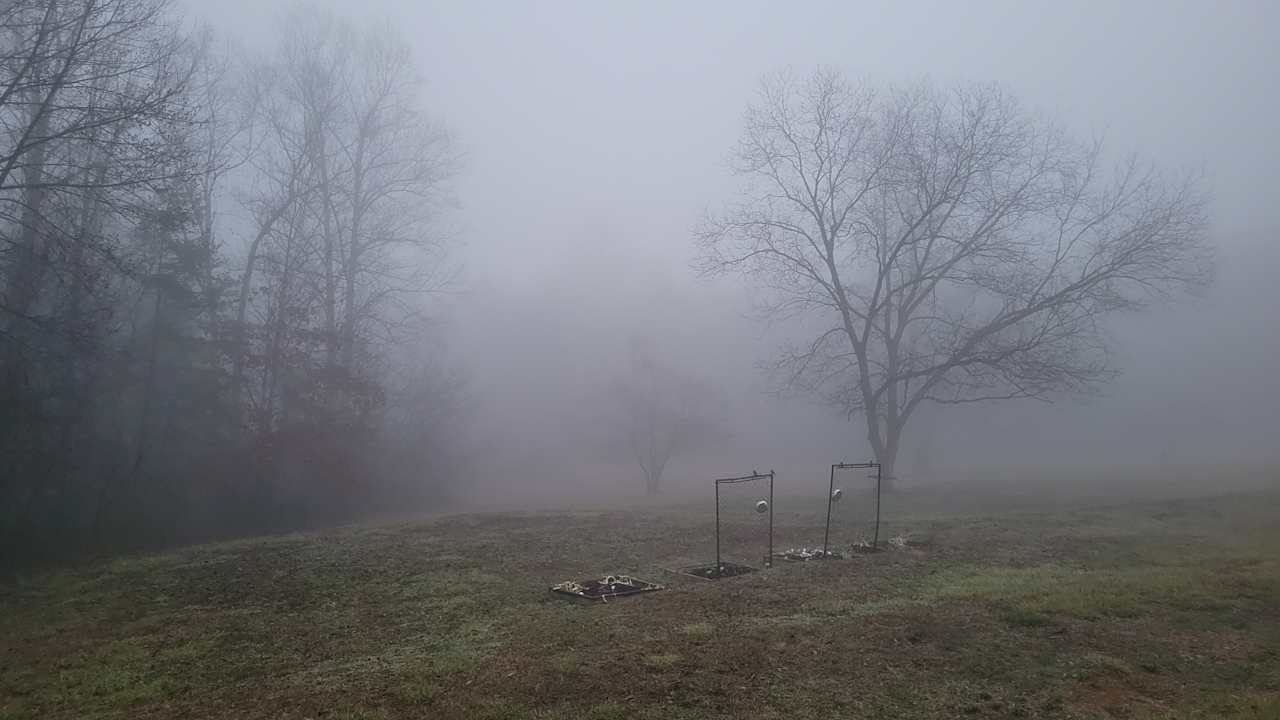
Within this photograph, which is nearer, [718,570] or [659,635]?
[659,635]

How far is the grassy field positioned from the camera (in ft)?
16.8

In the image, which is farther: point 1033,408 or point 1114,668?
point 1033,408

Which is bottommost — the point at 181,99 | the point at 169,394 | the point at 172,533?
the point at 172,533

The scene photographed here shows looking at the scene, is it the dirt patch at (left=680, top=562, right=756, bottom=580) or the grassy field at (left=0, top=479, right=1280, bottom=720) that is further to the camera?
the dirt patch at (left=680, top=562, right=756, bottom=580)

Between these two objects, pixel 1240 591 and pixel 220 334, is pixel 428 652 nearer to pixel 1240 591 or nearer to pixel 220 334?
pixel 1240 591

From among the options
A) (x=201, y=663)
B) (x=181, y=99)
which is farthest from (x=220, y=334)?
(x=201, y=663)

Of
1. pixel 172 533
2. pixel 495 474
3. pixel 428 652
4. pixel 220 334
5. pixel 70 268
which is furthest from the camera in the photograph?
pixel 495 474

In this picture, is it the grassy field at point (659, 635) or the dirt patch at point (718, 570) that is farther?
the dirt patch at point (718, 570)

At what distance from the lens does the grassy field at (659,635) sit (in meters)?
5.11

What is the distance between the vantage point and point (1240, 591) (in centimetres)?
775

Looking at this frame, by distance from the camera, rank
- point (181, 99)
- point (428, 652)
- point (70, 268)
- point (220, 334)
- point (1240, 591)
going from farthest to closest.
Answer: point (220, 334)
point (70, 268)
point (181, 99)
point (1240, 591)
point (428, 652)

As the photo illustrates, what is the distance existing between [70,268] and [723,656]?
13.5 meters

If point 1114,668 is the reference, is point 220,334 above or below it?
above

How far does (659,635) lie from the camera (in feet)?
21.5
